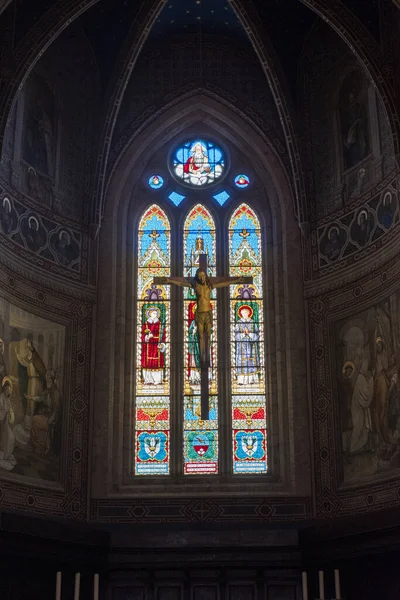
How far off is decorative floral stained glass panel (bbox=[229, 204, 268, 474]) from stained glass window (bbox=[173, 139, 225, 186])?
43.8 inches

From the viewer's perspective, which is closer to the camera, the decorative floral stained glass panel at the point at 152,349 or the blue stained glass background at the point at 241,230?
the decorative floral stained glass panel at the point at 152,349

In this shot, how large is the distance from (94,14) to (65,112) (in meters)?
2.19

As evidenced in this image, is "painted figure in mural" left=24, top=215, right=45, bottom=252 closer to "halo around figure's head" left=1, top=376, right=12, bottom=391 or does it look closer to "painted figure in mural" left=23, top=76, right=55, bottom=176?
"painted figure in mural" left=23, top=76, right=55, bottom=176

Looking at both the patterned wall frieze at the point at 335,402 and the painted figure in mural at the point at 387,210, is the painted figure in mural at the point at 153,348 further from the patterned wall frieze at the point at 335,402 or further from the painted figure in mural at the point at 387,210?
the painted figure in mural at the point at 387,210

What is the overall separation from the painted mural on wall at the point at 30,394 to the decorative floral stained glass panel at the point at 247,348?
12.0ft

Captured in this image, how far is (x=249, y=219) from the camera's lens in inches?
922

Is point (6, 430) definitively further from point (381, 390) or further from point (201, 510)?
point (381, 390)

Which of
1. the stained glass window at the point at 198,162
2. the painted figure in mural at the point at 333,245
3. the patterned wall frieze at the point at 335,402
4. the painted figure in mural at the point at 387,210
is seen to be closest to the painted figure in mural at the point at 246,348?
the patterned wall frieze at the point at 335,402

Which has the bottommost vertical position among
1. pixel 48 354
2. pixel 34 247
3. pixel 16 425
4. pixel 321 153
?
pixel 16 425

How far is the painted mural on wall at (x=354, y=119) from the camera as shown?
22.1 metres

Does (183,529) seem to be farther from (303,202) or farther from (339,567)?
(303,202)

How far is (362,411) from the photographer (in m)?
20.5

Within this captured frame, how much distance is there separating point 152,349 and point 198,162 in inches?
181

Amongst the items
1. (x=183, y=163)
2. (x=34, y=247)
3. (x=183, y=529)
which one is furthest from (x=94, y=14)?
(x=183, y=529)
